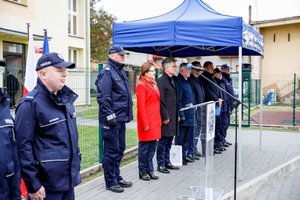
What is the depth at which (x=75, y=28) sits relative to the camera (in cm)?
2098

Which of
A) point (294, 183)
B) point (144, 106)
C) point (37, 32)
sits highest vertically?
point (37, 32)

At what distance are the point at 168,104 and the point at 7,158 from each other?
378 cm

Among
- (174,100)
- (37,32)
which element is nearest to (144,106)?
(174,100)

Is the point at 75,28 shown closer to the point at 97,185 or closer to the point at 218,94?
the point at 218,94

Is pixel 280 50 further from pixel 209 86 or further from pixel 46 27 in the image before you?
pixel 209 86

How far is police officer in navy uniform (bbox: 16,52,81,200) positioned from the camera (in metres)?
3.02

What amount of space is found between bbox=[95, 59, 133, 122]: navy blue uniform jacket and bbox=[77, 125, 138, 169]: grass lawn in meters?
1.97

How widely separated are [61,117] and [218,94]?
19.2 feet

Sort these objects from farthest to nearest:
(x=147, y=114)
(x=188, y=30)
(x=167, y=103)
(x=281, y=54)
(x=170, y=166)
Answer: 1. (x=281, y=54)
2. (x=170, y=166)
3. (x=167, y=103)
4. (x=188, y=30)
5. (x=147, y=114)

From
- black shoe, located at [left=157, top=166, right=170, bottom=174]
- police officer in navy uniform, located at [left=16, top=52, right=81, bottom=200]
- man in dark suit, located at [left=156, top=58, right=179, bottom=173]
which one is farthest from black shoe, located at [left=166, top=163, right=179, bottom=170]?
police officer in navy uniform, located at [left=16, top=52, right=81, bottom=200]

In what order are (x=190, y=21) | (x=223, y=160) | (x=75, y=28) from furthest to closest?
(x=75, y=28) → (x=223, y=160) → (x=190, y=21)

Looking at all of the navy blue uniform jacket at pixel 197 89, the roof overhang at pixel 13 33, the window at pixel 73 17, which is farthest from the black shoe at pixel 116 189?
the window at pixel 73 17

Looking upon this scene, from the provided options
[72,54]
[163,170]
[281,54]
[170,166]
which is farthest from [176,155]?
[281,54]

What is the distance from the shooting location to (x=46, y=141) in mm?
3141
